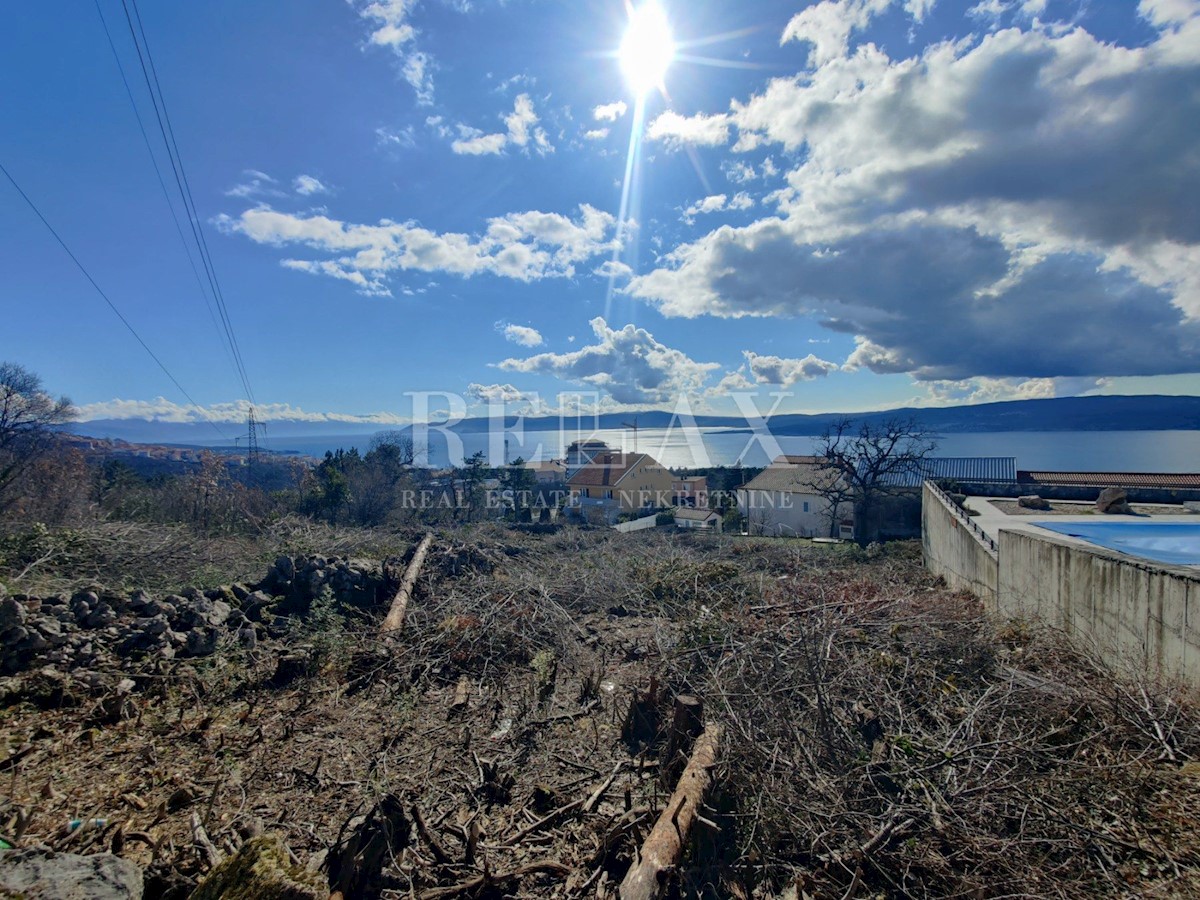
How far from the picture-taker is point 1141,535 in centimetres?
902

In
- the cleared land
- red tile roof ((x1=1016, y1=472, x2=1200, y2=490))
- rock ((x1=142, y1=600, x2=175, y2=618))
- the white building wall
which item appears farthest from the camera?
the white building wall

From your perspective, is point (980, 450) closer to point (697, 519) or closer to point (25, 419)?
point (697, 519)

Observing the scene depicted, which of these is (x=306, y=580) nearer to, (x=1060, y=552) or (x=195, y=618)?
(x=195, y=618)

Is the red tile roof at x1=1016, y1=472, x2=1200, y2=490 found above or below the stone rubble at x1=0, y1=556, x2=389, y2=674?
above

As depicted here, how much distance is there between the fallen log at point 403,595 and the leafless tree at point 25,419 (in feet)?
27.9

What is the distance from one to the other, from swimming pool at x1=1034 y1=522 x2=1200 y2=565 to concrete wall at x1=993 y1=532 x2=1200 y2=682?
2.50 metres

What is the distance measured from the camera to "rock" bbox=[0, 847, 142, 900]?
1848 mm

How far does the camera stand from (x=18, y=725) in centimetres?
361

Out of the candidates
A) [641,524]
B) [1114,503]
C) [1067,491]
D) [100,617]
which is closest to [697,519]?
[641,524]

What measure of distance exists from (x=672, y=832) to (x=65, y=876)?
239 centimetres

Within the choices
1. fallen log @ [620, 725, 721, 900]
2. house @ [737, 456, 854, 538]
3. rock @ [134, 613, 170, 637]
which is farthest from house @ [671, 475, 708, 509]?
fallen log @ [620, 725, 721, 900]

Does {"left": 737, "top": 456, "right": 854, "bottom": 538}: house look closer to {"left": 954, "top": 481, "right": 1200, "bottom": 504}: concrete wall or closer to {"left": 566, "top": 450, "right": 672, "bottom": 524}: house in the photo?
{"left": 954, "top": 481, "right": 1200, "bottom": 504}: concrete wall

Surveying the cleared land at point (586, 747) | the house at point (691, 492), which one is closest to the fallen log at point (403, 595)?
the cleared land at point (586, 747)

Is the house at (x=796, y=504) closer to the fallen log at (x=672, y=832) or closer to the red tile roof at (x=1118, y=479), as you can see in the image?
Answer: the red tile roof at (x=1118, y=479)
